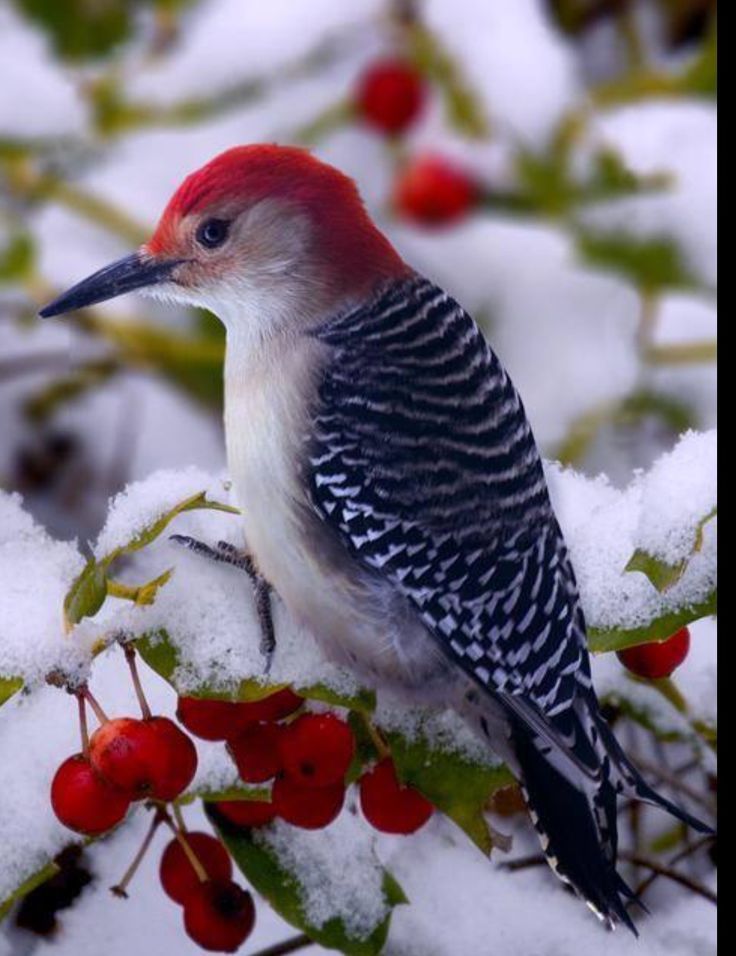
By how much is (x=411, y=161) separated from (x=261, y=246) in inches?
31.6

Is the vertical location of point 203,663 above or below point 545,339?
above

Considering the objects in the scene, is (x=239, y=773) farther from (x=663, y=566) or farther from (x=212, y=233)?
(x=212, y=233)

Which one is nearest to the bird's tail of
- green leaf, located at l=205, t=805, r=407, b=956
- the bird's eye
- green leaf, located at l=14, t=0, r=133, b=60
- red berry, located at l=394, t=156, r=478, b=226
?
green leaf, located at l=205, t=805, r=407, b=956

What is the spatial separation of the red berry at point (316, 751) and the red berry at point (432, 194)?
1.11 metres

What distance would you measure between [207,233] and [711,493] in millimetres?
507

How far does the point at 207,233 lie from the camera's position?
1.32 metres

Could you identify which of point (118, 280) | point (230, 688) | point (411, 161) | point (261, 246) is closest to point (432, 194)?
point (411, 161)

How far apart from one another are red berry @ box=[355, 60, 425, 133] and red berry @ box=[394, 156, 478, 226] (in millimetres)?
64

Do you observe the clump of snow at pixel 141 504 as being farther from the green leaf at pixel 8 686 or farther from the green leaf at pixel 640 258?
the green leaf at pixel 640 258

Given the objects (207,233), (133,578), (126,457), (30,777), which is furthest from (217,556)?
(126,457)

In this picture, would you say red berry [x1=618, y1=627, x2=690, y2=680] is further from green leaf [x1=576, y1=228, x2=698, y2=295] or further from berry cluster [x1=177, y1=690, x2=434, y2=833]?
green leaf [x1=576, y1=228, x2=698, y2=295]

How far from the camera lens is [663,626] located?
977 mm

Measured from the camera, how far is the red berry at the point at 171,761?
101cm

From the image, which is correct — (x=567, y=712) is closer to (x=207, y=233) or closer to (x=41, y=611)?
(x=41, y=611)
